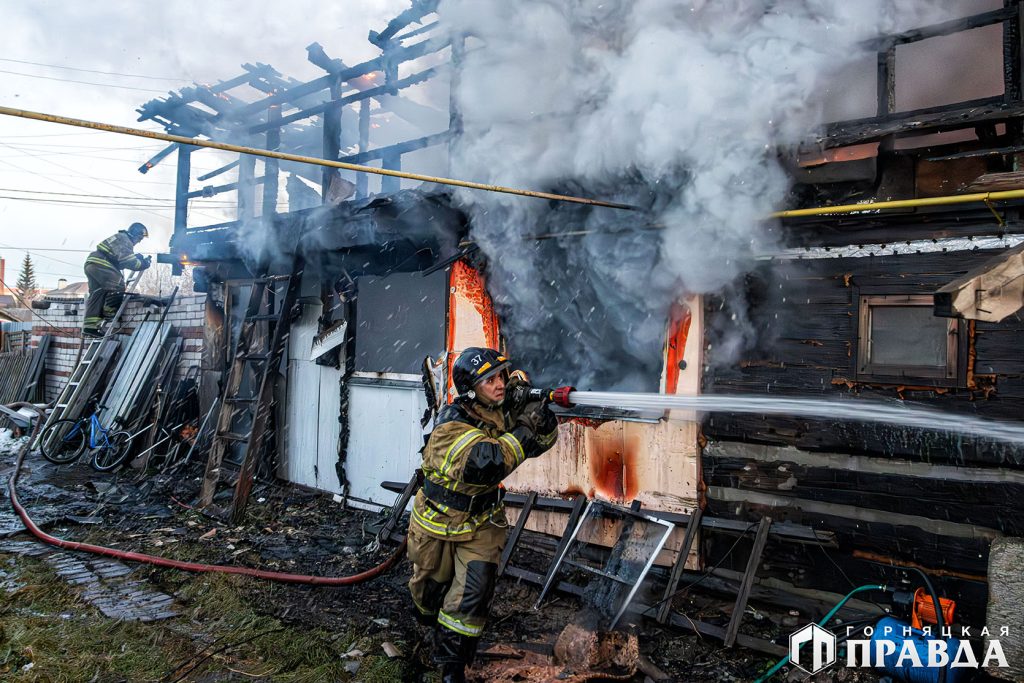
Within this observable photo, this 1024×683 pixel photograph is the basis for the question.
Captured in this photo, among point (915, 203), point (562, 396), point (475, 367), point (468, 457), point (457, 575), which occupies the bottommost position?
point (457, 575)

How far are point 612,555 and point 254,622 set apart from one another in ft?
9.73

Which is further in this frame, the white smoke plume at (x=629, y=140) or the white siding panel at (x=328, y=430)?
the white siding panel at (x=328, y=430)

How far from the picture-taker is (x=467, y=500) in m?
4.02

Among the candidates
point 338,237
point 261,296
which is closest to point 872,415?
point 338,237

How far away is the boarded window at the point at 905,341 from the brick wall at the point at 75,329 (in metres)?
10.5

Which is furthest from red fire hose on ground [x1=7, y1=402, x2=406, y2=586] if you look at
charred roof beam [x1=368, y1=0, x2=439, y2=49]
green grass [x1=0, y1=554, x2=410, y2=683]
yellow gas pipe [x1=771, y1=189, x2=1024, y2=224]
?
charred roof beam [x1=368, y1=0, x2=439, y2=49]

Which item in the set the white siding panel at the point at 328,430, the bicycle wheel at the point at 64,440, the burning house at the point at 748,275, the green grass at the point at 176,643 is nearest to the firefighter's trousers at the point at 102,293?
the bicycle wheel at the point at 64,440

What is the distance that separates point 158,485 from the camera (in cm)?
895

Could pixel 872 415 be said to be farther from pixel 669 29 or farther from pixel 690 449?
pixel 669 29

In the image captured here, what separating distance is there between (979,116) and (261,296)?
8190mm

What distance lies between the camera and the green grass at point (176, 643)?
400 centimetres

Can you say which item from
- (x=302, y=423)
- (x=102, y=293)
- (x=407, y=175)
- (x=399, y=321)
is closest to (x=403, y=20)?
(x=399, y=321)

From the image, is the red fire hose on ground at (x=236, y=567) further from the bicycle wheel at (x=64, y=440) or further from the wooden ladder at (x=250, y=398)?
the bicycle wheel at (x=64, y=440)

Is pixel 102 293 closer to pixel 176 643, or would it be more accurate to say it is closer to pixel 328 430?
pixel 328 430
